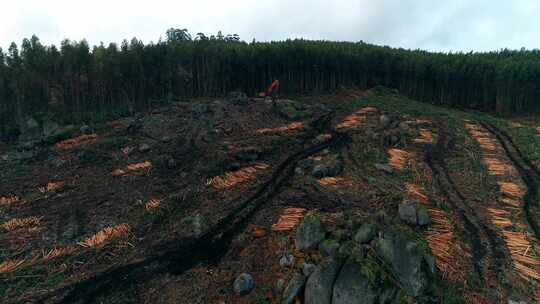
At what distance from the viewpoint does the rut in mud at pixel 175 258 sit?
42.0ft

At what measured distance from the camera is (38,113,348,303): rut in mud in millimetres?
12805

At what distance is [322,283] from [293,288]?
122cm

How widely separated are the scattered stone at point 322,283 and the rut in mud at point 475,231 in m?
6.05

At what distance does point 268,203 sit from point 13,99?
3974 cm

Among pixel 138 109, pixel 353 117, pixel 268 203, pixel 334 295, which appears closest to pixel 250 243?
pixel 268 203

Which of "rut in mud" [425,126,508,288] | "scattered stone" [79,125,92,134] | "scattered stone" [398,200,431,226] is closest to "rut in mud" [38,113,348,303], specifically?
"scattered stone" [398,200,431,226]

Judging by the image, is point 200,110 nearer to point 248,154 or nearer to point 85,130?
point 85,130

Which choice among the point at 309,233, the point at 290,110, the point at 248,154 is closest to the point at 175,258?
the point at 309,233

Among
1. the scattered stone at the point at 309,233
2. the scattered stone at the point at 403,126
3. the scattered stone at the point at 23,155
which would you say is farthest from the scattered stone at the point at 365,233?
the scattered stone at the point at 23,155

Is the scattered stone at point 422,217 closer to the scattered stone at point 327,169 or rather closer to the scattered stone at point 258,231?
the scattered stone at point 327,169

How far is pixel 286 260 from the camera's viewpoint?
13.3m

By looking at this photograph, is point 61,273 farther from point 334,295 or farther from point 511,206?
point 511,206

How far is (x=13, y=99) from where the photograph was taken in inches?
1612

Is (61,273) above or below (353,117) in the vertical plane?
below
